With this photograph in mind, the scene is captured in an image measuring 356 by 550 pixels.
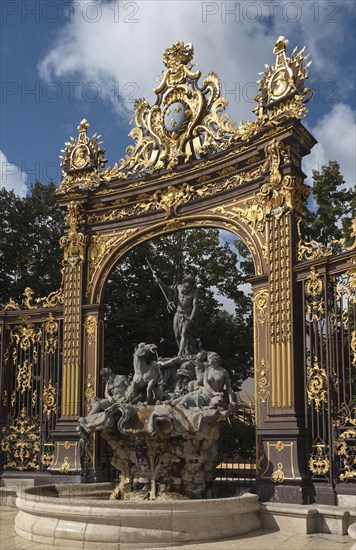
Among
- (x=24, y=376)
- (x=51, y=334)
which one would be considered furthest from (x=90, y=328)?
(x=24, y=376)

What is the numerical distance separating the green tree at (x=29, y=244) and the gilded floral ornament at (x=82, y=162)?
19.2 feet

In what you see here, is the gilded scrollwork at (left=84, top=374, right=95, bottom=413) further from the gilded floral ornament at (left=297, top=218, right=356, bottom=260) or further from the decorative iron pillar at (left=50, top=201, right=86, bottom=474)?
the gilded floral ornament at (left=297, top=218, right=356, bottom=260)

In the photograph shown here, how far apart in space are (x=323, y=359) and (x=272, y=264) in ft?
5.65

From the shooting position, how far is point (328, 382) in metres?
9.61

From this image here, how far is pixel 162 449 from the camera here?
9.41 metres

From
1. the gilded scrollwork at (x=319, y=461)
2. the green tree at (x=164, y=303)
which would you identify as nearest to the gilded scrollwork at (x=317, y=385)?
the gilded scrollwork at (x=319, y=461)

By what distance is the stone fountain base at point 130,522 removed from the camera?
796 centimetres

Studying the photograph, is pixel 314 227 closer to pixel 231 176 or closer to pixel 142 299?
pixel 142 299

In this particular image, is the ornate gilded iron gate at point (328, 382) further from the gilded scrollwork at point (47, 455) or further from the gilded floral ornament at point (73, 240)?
the gilded scrollwork at point (47, 455)

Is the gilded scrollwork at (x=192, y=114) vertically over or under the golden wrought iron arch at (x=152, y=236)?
over

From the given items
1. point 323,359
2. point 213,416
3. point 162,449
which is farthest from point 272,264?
point 162,449

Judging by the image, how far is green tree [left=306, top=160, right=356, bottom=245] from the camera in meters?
17.8

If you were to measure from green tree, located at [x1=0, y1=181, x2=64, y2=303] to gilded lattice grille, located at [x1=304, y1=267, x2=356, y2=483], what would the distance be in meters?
10.4

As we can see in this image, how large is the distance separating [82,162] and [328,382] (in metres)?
6.88
